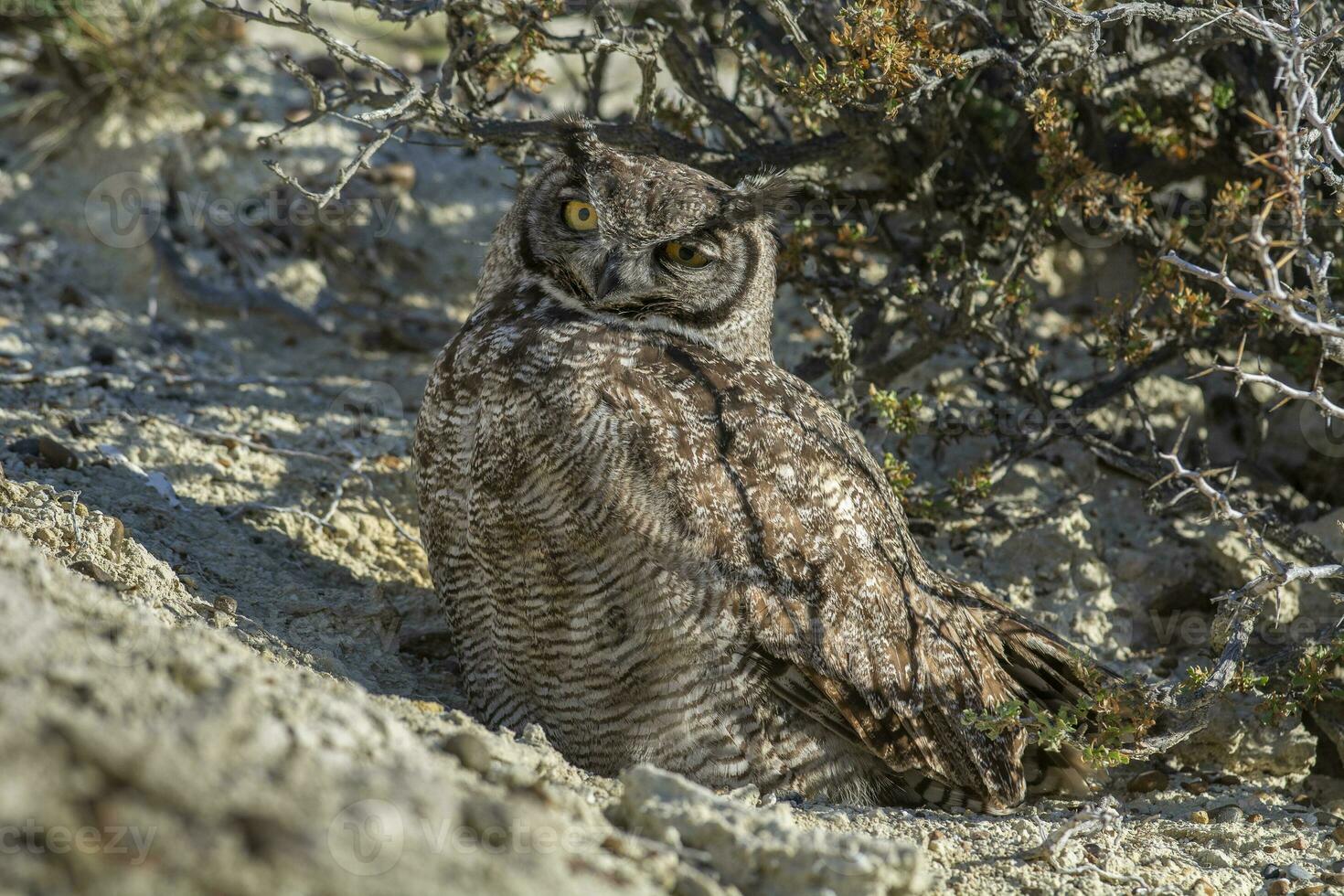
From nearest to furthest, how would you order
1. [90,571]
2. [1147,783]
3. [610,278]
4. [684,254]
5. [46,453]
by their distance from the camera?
[90,571] → [610,278] → [684,254] → [1147,783] → [46,453]

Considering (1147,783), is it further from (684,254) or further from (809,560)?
(684,254)

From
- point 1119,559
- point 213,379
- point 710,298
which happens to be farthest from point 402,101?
point 1119,559

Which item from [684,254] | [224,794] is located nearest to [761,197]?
[684,254]

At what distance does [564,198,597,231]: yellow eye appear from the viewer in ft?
12.5

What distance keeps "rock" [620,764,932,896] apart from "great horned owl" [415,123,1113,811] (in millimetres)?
860

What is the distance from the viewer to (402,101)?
389 cm

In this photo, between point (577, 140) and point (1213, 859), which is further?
point (577, 140)

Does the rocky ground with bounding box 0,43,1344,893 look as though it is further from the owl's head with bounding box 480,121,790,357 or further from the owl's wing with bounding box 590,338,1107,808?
the owl's head with bounding box 480,121,790,357

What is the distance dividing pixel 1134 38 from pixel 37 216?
541cm

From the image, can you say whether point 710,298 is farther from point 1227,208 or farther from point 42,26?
point 42,26

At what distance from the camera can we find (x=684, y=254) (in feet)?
12.5

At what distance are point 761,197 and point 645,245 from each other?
50 cm

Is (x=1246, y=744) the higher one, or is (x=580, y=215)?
(x=580, y=215)

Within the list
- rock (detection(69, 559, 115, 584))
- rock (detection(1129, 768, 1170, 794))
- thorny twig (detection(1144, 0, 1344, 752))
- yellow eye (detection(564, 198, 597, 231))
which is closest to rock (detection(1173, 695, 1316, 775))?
rock (detection(1129, 768, 1170, 794))
